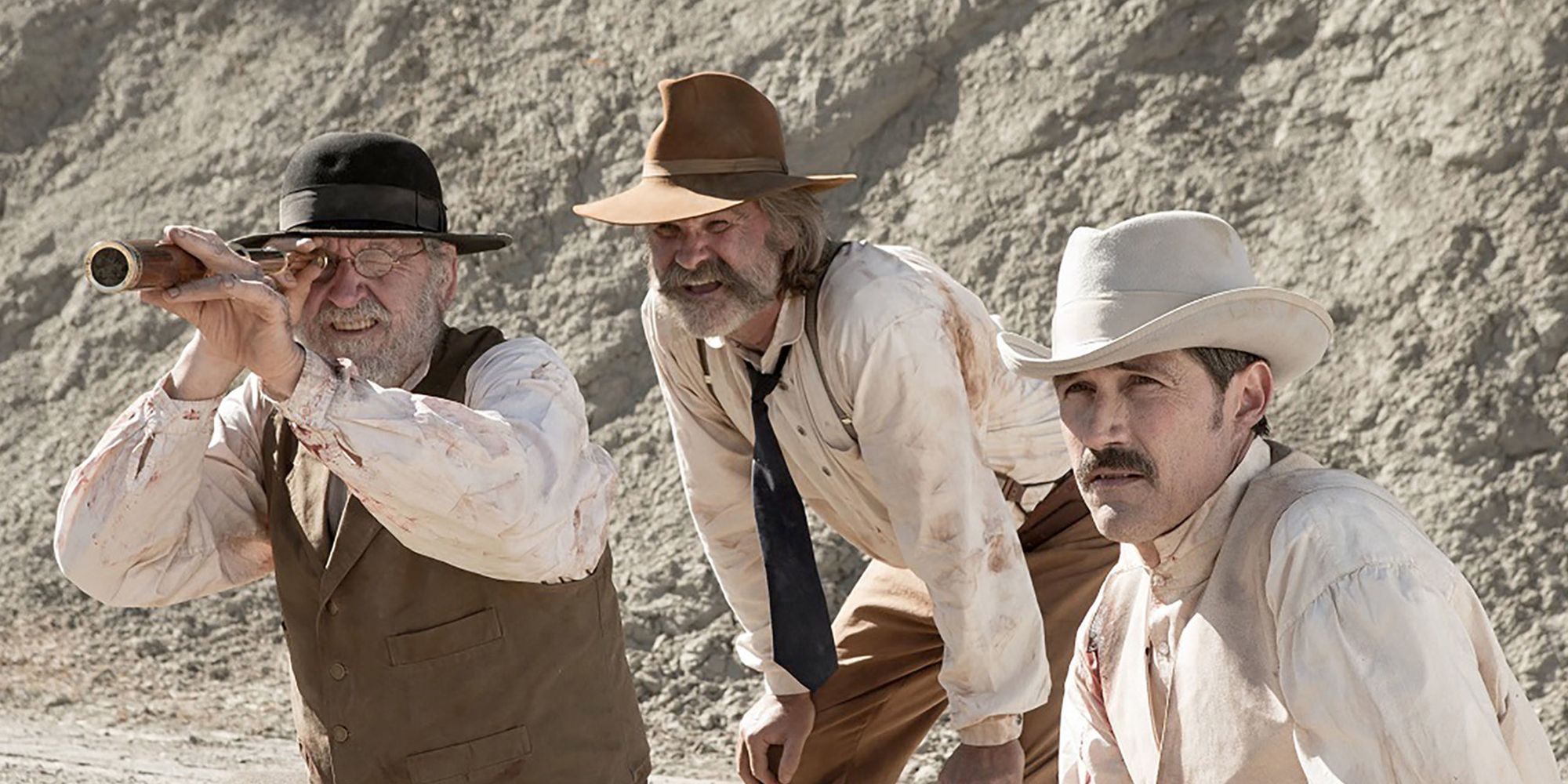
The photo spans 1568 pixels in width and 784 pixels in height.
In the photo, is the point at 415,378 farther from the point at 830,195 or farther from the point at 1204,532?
the point at 830,195

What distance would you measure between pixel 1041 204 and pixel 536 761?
15.1ft

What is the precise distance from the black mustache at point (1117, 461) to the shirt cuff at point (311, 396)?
41.4 inches

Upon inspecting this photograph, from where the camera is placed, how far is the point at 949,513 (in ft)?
11.6

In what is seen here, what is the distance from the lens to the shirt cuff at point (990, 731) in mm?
3596

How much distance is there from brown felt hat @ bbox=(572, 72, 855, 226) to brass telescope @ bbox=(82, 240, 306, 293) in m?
1.36

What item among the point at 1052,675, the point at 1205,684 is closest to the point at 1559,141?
the point at 1052,675

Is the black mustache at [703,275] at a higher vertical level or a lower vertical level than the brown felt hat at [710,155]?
lower

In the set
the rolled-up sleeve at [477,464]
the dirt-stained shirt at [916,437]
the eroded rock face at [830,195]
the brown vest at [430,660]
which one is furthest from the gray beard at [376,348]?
the eroded rock face at [830,195]

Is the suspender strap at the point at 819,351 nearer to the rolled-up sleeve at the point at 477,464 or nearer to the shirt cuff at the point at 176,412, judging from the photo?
the rolled-up sleeve at the point at 477,464

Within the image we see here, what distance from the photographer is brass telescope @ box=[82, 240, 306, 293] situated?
240cm

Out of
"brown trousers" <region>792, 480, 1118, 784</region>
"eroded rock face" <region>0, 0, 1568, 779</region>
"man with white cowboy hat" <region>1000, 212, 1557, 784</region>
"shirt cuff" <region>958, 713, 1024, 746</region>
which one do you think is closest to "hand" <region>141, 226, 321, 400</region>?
"man with white cowboy hat" <region>1000, 212, 1557, 784</region>

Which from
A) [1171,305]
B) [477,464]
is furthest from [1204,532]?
[477,464]

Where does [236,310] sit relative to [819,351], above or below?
above

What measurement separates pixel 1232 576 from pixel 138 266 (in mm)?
1478
